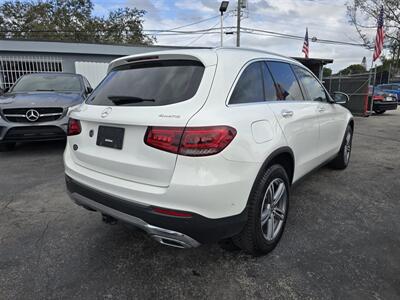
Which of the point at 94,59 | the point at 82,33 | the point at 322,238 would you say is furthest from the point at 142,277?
the point at 82,33

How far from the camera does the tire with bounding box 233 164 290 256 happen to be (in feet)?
7.36

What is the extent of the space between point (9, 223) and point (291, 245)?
9.24ft

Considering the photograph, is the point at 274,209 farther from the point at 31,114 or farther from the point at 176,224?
the point at 31,114

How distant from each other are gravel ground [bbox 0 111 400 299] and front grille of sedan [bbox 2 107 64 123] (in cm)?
194

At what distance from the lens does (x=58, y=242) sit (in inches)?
109

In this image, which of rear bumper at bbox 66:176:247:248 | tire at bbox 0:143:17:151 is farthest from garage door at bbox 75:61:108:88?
rear bumper at bbox 66:176:247:248

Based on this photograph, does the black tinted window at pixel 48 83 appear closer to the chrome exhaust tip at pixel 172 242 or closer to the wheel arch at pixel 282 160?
the wheel arch at pixel 282 160

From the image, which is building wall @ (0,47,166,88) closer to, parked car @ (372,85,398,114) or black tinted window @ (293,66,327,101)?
parked car @ (372,85,398,114)

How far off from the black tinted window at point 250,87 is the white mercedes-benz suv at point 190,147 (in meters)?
0.01

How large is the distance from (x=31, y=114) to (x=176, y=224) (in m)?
4.61

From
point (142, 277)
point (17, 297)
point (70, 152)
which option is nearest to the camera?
point (17, 297)

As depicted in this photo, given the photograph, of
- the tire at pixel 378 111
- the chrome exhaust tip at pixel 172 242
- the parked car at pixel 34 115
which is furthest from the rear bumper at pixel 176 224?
the tire at pixel 378 111

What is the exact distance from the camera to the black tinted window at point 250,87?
2254mm

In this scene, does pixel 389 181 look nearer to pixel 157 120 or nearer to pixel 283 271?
pixel 283 271
